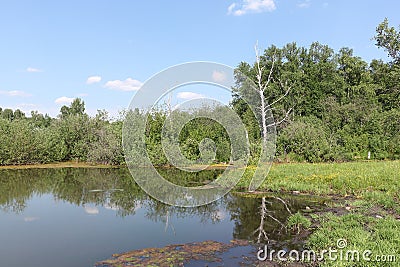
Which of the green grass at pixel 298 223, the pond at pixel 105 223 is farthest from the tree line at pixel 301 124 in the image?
the green grass at pixel 298 223

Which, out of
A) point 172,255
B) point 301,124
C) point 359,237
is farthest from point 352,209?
point 301,124

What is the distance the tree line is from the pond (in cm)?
986

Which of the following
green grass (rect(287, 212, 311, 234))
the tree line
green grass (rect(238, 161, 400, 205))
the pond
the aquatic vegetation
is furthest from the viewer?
the tree line

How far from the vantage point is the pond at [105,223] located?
7.34 meters

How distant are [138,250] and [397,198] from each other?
8.81 metres

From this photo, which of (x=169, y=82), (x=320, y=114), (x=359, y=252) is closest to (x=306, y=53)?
(x=320, y=114)

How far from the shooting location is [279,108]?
33.3 metres

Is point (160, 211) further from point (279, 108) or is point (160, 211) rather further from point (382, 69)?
point (382, 69)

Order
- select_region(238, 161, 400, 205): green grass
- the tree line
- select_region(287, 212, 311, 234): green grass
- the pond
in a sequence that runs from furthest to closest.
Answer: the tree line < select_region(238, 161, 400, 205): green grass < select_region(287, 212, 311, 234): green grass < the pond

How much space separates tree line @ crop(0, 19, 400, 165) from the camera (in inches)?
998

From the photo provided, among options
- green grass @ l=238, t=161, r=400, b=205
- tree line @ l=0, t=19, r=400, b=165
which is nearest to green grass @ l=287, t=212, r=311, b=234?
green grass @ l=238, t=161, r=400, b=205

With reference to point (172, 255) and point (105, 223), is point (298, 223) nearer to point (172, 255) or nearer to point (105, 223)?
point (172, 255)

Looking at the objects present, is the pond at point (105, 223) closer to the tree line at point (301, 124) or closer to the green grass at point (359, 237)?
the green grass at point (359, 237)

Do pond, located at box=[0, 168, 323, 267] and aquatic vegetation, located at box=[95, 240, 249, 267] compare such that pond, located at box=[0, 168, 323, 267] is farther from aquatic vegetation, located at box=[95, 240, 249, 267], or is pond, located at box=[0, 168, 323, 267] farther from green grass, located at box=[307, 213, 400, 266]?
green grass, located at box=[307, 213, 400, 266]
